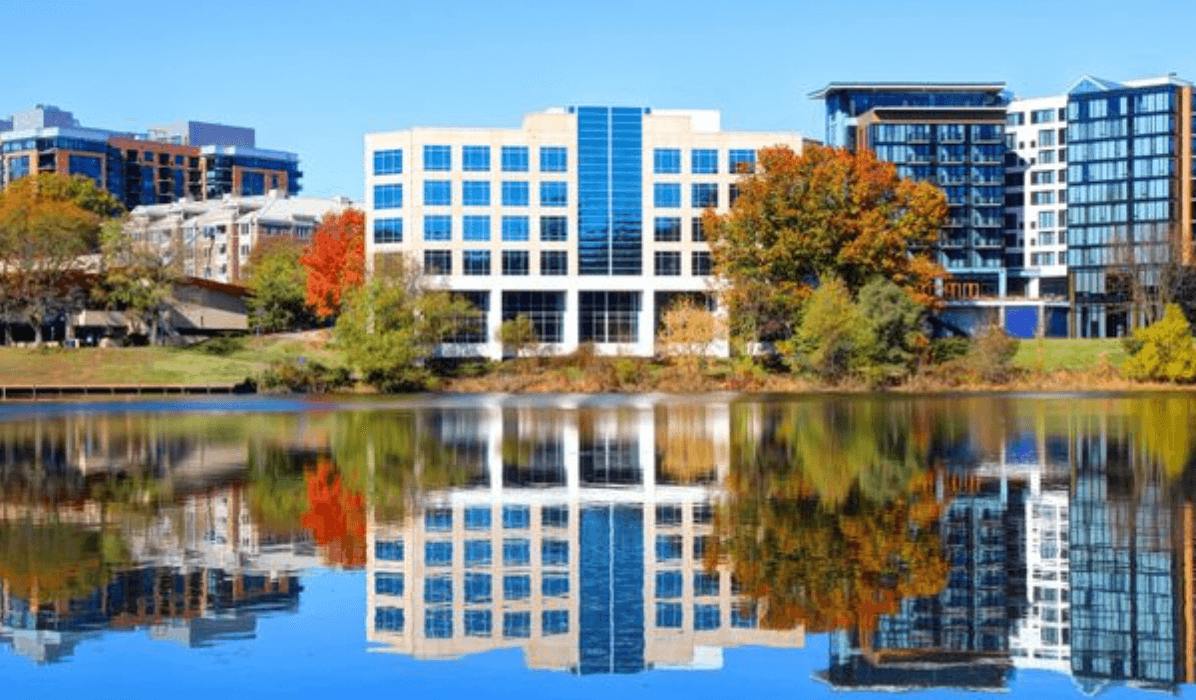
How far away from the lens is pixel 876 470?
39.9 m

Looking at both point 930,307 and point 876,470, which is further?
point 930,307

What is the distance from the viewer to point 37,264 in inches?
4584

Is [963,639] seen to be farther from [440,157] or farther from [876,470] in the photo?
[440,157]

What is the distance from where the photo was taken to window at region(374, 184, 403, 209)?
118 metres

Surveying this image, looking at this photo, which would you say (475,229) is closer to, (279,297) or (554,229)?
(554,229)

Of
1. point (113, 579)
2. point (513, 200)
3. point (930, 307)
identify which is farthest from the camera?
point (513, 200)

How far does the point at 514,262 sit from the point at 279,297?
29.0m

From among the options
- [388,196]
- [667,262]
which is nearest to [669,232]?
[667,262]

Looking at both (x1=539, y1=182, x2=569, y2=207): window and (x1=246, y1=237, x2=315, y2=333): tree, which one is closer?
(x1=539, y1=182, x2=569, y2=207): window

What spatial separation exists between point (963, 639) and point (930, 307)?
93060mm

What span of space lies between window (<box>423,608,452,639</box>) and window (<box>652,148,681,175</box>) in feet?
320

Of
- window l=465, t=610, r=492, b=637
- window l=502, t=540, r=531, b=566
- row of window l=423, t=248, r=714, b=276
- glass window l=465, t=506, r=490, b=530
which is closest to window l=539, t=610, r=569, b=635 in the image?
window l=465, t=610, r=492, b=637

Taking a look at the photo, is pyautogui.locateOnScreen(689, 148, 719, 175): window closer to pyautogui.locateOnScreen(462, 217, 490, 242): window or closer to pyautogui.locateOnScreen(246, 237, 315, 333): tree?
pyautogui.locateOnScreen(462, 217, 490, 242): window

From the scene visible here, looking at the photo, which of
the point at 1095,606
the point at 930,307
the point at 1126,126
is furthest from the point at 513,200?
the point at 1095,606
